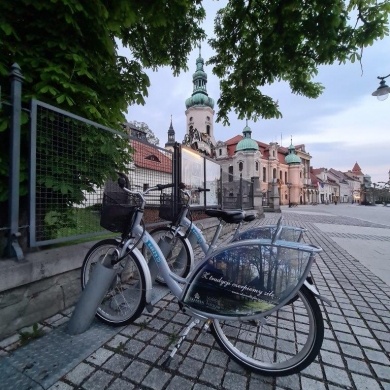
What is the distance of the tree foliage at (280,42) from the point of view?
4.27m

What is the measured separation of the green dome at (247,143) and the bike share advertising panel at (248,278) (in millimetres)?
52461

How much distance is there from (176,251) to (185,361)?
1.54 metres

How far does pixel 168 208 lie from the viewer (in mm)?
3629

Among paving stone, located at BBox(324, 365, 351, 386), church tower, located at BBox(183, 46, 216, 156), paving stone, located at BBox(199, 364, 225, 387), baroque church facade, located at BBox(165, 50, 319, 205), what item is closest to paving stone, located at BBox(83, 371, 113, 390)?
paving stone, located at BBox(199, 364, 225, 387)

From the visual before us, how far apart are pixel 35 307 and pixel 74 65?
265 cm

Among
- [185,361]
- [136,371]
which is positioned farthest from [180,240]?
[136,371]

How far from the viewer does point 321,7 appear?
413 cm

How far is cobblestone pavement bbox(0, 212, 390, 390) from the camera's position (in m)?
1.69

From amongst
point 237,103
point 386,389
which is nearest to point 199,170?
point 237,103

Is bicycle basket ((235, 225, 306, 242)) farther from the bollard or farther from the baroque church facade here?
the baroque church facade

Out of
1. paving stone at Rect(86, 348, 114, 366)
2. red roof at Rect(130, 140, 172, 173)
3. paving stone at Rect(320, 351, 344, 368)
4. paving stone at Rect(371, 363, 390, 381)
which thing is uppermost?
red roof at Rect(130, 140, 172, 173)

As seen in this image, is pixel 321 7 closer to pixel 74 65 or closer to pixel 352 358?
pixel 74 65

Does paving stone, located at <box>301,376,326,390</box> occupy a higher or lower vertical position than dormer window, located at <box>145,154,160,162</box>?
lower

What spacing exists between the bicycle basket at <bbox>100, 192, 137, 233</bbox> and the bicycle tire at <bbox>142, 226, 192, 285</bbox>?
89 centimetres
